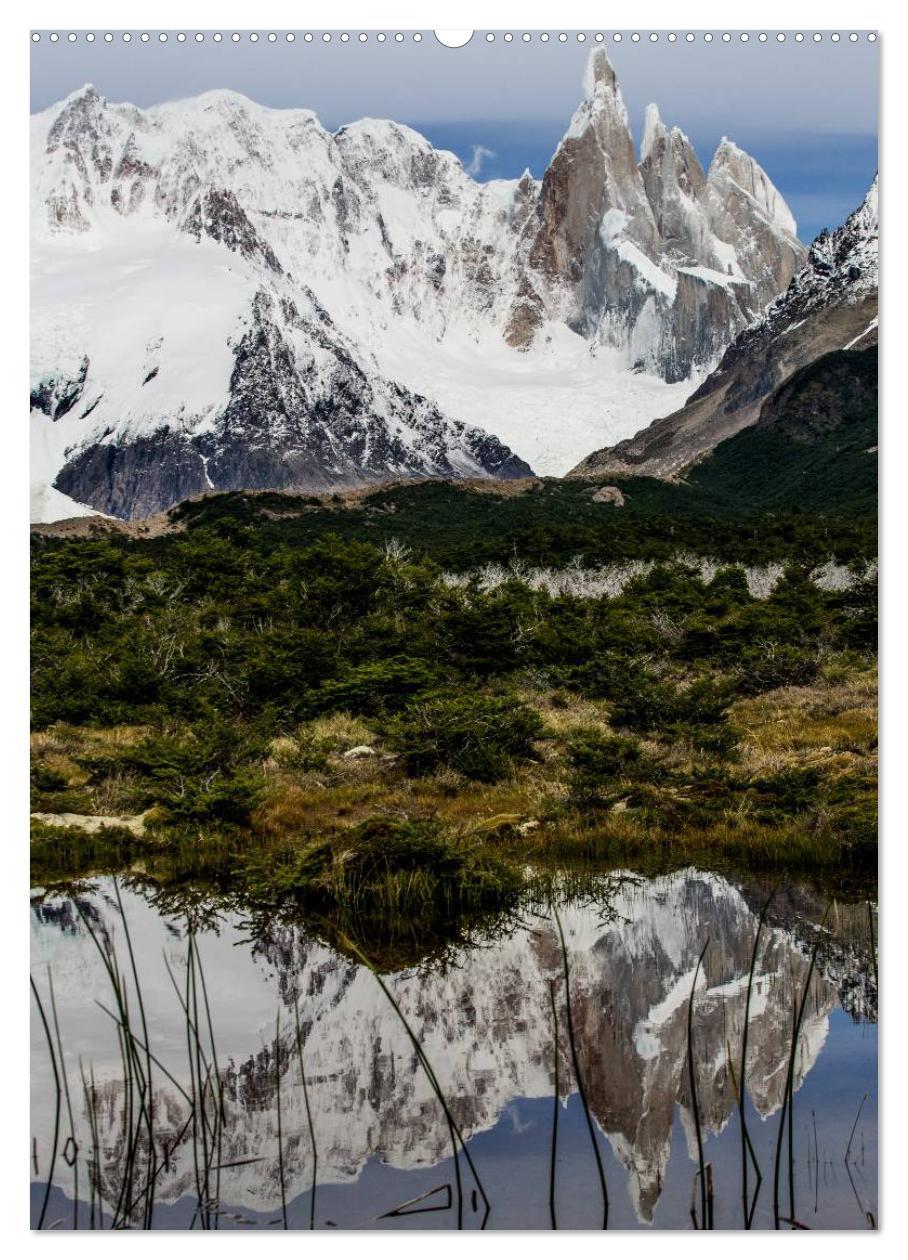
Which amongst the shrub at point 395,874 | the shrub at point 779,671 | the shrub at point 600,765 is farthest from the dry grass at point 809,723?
the shrub at point 395,874

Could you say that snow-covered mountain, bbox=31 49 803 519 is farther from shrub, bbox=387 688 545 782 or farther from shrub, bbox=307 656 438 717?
shrub, bbox=387 688 545 782

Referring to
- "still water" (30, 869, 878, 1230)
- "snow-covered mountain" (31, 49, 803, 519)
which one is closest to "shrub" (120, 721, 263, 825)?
"still water" (30, 869, 878, 1230)

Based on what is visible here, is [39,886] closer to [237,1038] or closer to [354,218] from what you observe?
[237,1038]

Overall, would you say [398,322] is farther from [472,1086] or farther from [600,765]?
[472,1086]

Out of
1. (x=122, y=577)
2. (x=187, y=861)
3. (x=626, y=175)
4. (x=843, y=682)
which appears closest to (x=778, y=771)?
(x=843, y=682)

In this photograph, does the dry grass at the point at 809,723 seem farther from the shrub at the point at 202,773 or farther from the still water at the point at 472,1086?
the still water at the point at 472,1086

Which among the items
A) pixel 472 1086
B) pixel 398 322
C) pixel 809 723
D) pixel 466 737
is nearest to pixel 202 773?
pixel 466 737
